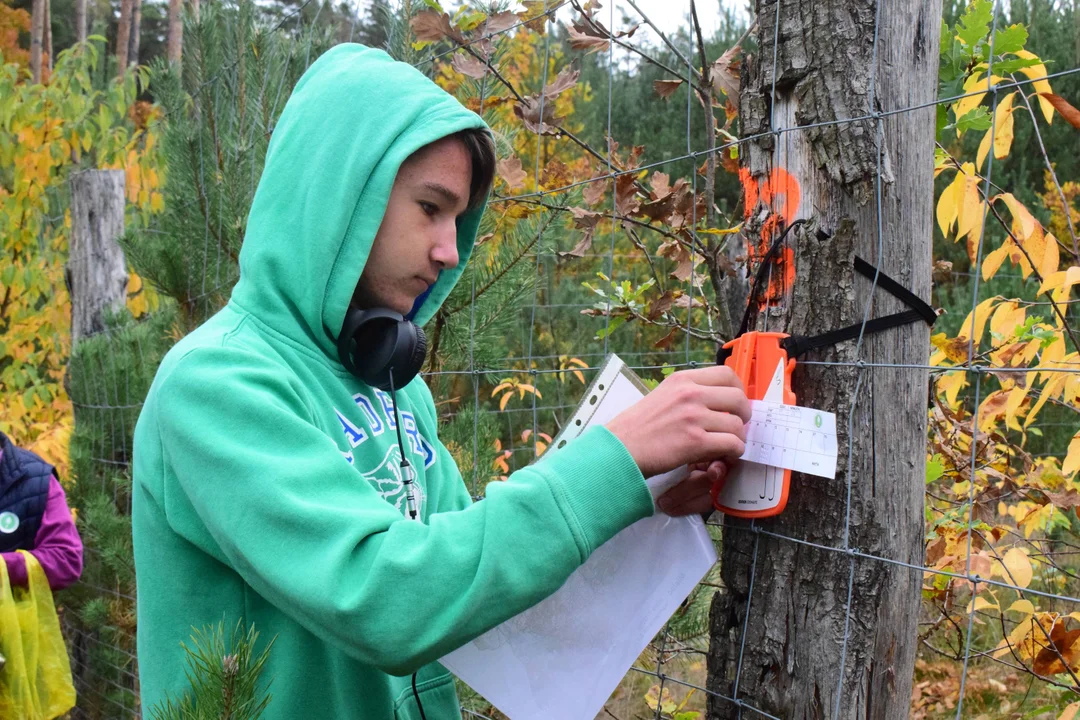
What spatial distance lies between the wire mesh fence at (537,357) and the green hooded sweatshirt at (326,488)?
0.44 meters

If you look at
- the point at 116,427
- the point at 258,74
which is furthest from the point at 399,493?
the point at 116,427

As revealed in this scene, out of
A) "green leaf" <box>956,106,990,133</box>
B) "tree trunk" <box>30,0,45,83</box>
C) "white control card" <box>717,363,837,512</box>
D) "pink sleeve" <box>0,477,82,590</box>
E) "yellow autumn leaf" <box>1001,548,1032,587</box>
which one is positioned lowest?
"pink sleeve" <box>0,477,82,590</box>

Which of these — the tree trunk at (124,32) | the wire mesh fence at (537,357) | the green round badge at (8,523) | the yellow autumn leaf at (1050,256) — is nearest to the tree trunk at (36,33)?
the tree trunk at (124,32)

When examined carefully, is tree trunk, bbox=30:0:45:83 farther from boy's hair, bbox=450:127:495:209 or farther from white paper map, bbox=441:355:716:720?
white paper map, bbox=441:355:716:720

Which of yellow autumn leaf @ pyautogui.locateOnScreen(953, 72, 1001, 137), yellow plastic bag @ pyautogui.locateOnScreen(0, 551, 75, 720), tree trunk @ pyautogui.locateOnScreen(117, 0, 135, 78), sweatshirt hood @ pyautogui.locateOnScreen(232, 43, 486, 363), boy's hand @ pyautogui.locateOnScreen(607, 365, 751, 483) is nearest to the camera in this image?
boy's hand @ pyautogui.locateOnScreen(607, 365, 751, 483)

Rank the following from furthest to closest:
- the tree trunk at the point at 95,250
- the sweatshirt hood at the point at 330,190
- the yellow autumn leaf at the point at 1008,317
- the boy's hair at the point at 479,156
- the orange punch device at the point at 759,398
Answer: the tree trunk at the point at 95,250 → the yellow autumn leaf at the point at 1008,317 → the boy's hair at the point at 479,156 → the sweatshirt hood at the point at 330,190 → the orange punch device at the point at 759,398

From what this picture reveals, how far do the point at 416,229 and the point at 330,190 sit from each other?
0.15 meters

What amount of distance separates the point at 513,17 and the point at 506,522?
1546 millimetres

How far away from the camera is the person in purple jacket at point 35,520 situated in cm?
348

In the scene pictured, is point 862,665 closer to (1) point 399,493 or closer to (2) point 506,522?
(2) point 506,522

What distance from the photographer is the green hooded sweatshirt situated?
112 centimetres

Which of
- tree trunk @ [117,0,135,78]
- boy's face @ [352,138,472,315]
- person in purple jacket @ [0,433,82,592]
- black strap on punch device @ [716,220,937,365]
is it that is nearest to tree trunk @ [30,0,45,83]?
tree trunk @ [117,0,135,78]

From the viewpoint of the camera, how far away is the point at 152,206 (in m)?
5.73

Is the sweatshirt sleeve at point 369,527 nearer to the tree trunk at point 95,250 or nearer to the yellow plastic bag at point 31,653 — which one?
the yellow plastic bag at point 31,653
